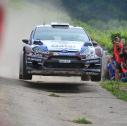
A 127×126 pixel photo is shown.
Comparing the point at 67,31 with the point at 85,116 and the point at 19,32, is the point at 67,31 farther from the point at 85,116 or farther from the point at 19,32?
the point at 19,32

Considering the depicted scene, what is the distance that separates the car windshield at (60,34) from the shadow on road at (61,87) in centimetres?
118

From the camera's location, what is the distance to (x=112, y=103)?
14055 mm

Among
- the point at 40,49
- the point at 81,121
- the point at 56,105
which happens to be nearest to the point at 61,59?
the point at 40,49

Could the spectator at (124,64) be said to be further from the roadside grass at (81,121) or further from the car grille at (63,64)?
the roadside grass at (81,121)

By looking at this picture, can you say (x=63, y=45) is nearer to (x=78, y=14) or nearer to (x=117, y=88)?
(x=117, y=88)

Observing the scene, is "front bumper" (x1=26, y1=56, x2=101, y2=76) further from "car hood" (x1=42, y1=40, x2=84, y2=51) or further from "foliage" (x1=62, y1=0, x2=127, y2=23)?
"foliage" (x1=62, y1=0, x2=127, y2=23)

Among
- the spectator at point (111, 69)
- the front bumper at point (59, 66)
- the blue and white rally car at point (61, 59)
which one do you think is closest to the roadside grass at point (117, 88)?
the blue and white rally car at point (61, 59)

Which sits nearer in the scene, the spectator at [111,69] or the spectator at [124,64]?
the spectator at [124,64]

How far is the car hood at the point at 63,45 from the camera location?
53.2 feet

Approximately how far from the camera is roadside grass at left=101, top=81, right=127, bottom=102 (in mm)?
15594

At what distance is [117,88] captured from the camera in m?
17.2

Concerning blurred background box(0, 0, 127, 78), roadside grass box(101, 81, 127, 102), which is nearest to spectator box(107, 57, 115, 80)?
roadside grass box(101, 81, 127, 102)

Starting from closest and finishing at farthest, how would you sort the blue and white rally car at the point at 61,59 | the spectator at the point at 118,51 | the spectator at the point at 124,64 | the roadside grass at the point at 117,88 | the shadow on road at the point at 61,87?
1. the roadside grass at the point at 117,88
2. the blue and white rally car at the point at 61,59
3. the shadow on road at the point at 61,87
4. the spectator at the point at 118,51
5. the spectator at the point at 124,64

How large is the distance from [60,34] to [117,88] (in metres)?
1.97
